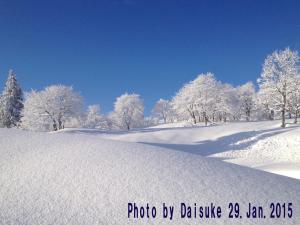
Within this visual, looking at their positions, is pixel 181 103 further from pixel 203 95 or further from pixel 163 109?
pixel 163 109

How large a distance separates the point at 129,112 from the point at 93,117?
55.3 feet

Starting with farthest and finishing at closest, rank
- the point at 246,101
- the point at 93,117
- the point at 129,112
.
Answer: the point at 93,117, the point at 129,112, the point at 246,101

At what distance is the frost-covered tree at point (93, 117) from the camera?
312 feet

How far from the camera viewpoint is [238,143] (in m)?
31.5

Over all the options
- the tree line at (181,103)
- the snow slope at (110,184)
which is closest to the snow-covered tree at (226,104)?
the tree line at (181,103)

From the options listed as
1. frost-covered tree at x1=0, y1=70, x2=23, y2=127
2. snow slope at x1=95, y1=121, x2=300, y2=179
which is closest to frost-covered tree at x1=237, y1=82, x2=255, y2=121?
snow slope at x1=95, y1=121, x2=300, y2=179

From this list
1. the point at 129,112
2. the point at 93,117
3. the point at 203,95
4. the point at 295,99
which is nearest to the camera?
the point at 295,99

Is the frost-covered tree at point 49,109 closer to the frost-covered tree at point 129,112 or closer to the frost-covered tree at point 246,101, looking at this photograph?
the frost-covered tree at point 129,112

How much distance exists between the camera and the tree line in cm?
3628

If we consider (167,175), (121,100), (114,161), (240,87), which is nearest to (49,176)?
(114,161)

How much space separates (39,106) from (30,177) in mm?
52150

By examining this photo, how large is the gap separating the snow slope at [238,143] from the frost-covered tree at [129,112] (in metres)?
49.3

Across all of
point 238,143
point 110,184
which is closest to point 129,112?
point 238,143

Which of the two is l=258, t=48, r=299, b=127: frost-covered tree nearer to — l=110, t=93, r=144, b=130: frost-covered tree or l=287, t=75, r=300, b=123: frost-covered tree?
l=287, t=75, r=300, b=123: frost-covered tree
